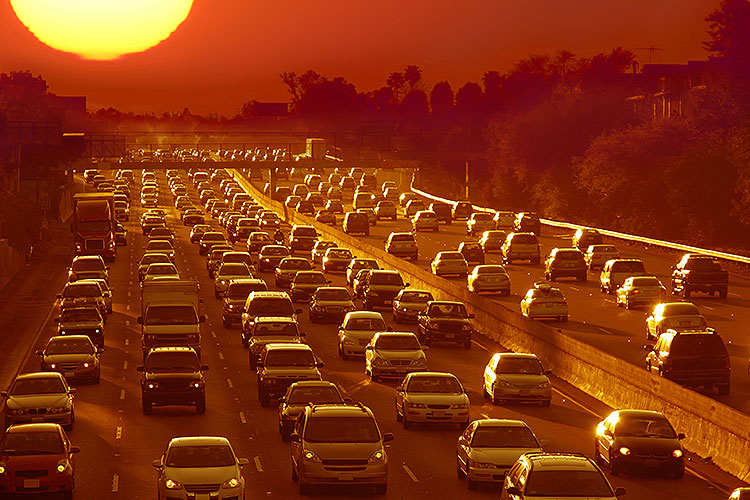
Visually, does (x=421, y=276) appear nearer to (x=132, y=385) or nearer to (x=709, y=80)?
(x=132, y=385)

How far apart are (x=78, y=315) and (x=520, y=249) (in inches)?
1393

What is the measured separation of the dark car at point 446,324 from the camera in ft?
170

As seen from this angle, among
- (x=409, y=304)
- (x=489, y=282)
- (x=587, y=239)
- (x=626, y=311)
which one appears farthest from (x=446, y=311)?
(x=587, y=239)

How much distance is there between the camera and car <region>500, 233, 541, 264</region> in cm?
8175

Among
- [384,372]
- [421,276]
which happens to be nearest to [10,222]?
[421,276]

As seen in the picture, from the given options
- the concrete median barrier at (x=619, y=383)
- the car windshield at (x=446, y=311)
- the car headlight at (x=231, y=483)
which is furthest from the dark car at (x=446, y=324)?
the car headlight at (x=231, y=483)

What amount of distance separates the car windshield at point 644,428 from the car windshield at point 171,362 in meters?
12.5

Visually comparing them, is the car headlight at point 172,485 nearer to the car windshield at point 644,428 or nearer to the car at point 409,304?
the car windshield at point 644,428

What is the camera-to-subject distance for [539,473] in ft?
68.6

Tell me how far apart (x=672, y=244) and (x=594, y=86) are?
8871 cm

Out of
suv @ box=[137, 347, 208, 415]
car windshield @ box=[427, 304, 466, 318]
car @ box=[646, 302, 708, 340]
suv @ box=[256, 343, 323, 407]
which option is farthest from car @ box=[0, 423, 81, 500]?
car windshield @ box=[427, 304, 466, 318]

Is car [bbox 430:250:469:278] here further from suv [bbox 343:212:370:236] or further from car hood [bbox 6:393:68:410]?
car hood [bbox 6:393:68:410]

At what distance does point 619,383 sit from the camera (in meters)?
38.2

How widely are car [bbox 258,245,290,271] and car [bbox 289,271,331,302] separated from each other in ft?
44.8
